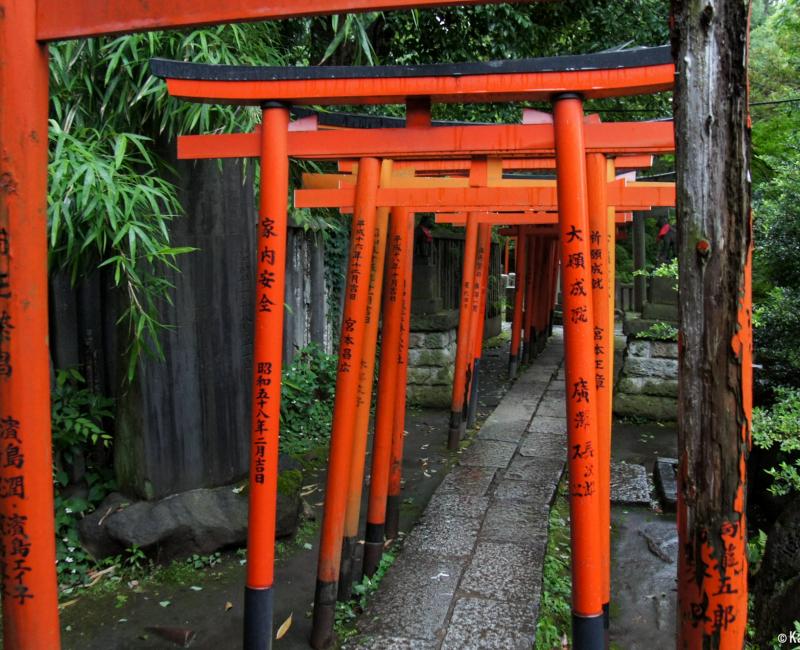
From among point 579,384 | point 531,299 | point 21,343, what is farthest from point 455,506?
point 531,299

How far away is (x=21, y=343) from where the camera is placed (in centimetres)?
250

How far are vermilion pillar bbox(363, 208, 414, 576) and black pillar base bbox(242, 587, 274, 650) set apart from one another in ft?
4.75

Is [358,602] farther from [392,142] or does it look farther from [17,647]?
[392,142]

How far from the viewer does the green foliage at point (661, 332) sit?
330 inches

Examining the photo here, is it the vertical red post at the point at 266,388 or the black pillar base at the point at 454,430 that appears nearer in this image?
the vertical red post at the point at 266,388

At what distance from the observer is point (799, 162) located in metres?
6.17

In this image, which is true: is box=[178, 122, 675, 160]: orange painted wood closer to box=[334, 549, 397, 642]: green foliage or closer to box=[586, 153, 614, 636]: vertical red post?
box=[586, 153, 614, 636]: vertical red post

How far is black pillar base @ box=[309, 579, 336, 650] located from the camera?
3812mm

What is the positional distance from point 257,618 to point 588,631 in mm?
1485

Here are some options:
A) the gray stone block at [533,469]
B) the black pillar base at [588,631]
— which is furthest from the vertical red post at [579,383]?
the gray stone block at [533,469]

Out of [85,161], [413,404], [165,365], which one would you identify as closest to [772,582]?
[165,365]

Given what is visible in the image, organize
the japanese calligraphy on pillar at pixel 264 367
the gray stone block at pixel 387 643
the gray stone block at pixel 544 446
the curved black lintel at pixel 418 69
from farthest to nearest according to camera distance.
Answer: the gray stone block at pixel 544 446 → the gray stone block at pixel 387 643 → the japanese calligraphy on pillar at pixel 264 367 → the curved black lintel at pixel 418 69

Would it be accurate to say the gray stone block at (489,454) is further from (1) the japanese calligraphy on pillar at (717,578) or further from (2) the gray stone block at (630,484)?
(1) the japanese calligraphy on pillar at (717,578)

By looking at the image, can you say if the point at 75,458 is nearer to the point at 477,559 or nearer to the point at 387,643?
the point at 387,643
